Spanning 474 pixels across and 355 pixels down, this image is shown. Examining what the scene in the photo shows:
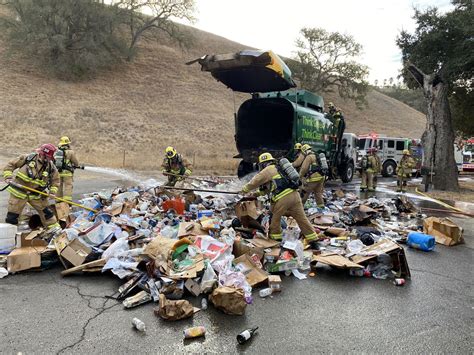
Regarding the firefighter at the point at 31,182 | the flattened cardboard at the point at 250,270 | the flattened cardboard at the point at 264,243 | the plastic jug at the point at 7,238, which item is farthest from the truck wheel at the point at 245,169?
the plastic jug at the point at 7,238

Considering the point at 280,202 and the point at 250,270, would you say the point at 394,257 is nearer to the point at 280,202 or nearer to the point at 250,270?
the point at 280,202

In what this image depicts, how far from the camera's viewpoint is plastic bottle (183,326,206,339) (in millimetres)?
3090

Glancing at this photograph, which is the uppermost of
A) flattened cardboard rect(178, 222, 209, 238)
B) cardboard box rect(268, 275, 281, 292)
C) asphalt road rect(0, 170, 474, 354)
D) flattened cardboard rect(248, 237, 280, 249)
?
flattened cardboard rect(178, 222, 209, 238)

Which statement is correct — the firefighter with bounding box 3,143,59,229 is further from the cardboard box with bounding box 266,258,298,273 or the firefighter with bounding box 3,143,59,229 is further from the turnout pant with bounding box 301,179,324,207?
the turnout pant with bounding box 301,179,324,207

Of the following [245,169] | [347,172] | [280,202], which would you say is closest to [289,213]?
[280,202]

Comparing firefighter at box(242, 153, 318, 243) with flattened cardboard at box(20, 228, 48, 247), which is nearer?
flattened cardboard at box(20, 228, 48, 247)

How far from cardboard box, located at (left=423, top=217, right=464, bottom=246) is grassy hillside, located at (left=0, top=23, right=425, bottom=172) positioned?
41.2 ft

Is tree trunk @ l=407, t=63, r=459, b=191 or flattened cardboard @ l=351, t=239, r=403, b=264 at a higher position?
tree trunk @ l=407, t=63, r=459, b=191

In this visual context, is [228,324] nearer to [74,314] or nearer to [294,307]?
[294,307]

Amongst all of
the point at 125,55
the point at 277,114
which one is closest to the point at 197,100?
the point at 125,55

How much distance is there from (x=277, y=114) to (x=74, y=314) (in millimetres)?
8017

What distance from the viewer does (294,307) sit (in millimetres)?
3756

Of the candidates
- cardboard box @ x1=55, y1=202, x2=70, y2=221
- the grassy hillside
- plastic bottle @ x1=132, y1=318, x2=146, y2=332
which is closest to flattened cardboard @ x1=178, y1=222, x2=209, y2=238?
plastic bottle @ x1=132, y1=318, x2=146, y2=332

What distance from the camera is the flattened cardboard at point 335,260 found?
15.0 ft
